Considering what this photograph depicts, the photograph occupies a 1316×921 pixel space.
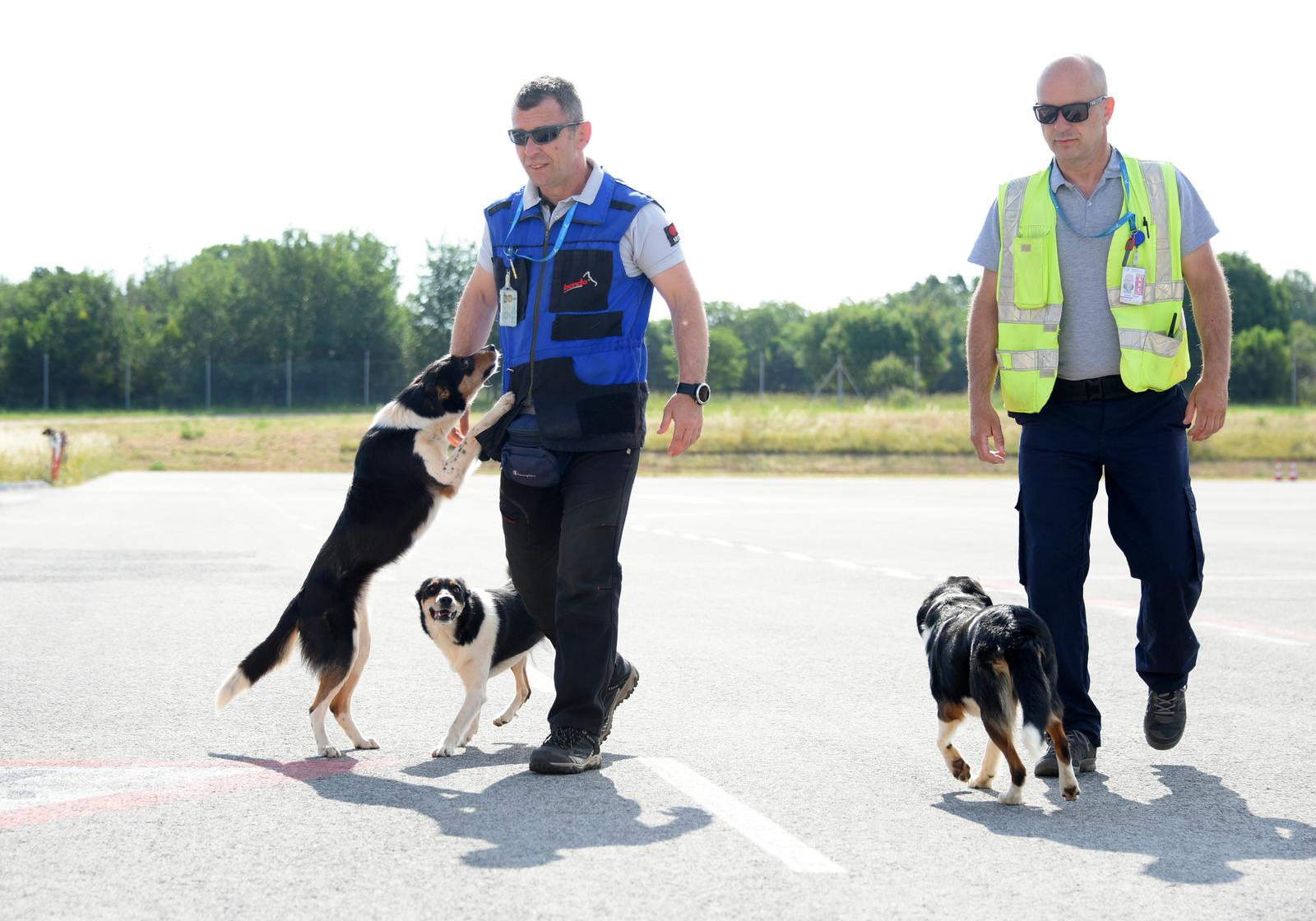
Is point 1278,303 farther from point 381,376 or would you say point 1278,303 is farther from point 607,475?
point 607,475

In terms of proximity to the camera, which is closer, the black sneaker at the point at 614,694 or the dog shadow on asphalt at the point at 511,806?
the dog shadow on asphalt at the point at 511,806

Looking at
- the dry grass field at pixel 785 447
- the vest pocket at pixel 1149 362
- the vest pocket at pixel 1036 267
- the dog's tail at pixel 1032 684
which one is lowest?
the dry grass field at pixel 785 447

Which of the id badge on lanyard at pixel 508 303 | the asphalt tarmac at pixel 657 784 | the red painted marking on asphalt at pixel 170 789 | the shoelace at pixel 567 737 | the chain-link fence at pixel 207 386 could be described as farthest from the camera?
the chain-link fence at pixel 207 386

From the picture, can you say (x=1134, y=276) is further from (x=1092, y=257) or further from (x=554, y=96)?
(x=554, y=96)

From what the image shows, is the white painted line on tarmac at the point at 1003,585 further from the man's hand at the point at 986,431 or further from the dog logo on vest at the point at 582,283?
the dog logo on vest at the point at 582,283

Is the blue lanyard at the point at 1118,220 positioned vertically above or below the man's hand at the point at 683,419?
above

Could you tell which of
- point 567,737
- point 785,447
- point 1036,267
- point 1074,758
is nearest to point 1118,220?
point 1036,267

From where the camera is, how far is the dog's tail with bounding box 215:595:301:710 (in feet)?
19.3

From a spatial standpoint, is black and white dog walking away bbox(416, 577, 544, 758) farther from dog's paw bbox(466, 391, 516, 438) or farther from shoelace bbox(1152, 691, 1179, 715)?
shoelace bbox(1152, 691, 1179, 715)

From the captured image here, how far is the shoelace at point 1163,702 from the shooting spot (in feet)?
18.0

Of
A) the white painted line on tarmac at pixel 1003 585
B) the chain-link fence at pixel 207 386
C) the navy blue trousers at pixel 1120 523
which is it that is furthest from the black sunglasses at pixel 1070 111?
the chain-link fence at pixel 207 386

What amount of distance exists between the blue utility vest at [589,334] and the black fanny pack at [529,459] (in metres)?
0.05

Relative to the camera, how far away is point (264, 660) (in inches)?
232

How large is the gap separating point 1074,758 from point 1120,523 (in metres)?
0.89
